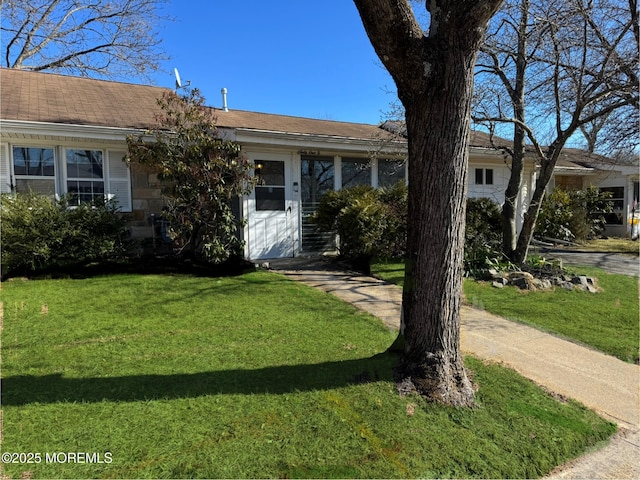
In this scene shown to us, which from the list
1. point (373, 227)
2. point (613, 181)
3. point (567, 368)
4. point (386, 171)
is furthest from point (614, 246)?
point (567, 368)

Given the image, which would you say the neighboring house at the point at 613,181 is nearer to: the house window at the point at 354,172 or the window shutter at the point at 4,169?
the house window at the point at 354,172

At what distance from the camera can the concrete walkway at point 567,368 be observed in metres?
2.83

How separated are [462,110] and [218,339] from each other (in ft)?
10.8

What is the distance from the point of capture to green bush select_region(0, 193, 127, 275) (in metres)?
6.80

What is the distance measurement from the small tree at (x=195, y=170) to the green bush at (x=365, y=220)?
A: 218 centimetres

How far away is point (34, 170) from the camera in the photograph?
27.0 feet

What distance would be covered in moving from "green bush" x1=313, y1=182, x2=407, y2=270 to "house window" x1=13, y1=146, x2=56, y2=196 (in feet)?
18.2

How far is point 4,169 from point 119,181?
1986mm

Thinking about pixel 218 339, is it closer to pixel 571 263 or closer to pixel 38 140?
pixel 38 140

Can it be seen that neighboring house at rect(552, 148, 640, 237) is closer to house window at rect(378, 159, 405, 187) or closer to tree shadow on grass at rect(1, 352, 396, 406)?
house window at rect(378, 159, 405, 187)

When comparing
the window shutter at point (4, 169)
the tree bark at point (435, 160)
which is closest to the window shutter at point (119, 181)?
the window shutter at point (4, 169)

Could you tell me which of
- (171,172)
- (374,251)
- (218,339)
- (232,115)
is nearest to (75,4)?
(232,115)

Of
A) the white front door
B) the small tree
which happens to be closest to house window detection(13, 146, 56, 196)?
the small tree

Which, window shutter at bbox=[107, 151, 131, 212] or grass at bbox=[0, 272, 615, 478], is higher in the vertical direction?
window shutter at bbox=[107, 151, 131, 212]
